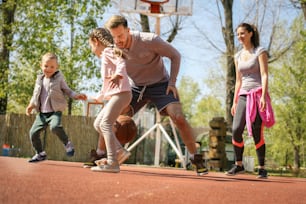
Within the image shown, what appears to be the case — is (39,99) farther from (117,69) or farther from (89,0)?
(89,0)

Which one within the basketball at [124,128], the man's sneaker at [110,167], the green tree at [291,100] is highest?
the green tree at [291,100]

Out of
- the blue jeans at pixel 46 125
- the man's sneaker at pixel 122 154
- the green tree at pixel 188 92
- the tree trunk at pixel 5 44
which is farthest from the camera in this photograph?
the green tree at pixel 188 92

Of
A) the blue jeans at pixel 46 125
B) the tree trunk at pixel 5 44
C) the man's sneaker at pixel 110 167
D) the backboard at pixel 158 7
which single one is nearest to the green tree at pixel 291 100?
the backboard at pixel 158 7

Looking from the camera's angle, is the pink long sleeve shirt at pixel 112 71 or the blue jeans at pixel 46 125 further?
the blue jeans at pixel 46 125

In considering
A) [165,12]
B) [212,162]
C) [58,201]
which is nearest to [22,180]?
[58,201]

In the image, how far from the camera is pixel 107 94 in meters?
4.59

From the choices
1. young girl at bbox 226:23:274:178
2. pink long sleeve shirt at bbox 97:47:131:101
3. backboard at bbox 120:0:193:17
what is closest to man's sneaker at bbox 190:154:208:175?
young girl at bbox 226:23:274:178

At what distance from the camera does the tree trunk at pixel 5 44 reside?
19.1 meters

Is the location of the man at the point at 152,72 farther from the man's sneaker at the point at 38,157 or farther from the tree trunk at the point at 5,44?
the tree trunk at the point at 5,44

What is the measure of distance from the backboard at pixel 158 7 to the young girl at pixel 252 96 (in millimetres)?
5426

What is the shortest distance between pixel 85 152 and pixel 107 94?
1189cm

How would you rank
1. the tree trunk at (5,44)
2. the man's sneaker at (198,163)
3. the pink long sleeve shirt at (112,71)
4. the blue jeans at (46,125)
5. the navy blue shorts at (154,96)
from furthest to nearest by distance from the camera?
the tree trunk at (5,44), the blue jeans at (46,125), the man's sneaker at (198,163), the navy blue shorts at (154,96), the pink long sleeve shirt at (112,71)

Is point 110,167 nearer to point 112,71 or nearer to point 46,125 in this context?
point 112,71

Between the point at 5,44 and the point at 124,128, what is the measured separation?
588 inches
